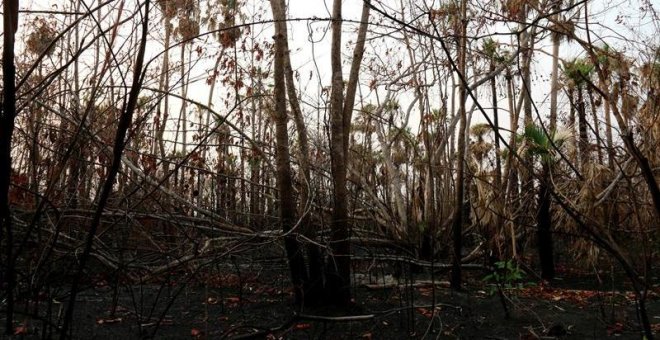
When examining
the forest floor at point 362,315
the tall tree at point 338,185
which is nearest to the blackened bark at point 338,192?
the tall tree at point 338,185

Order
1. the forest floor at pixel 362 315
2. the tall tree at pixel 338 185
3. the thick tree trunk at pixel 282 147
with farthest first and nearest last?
the tall tree at pixel 338 185 → the thick tree trunk at pixel 282 147 → the forest floor at pixel 362 315

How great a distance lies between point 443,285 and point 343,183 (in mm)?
2911

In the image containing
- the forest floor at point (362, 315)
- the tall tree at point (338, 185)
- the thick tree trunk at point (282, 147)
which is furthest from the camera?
the tall tree at point (338, 185)

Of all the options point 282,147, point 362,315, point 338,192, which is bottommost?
point 362,315

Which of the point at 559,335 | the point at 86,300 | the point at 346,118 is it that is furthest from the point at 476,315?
the point at 86,300

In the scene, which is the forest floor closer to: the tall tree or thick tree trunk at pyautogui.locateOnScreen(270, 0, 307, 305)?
the tall tree

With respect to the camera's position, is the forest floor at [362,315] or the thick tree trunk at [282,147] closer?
the forest floor at [362,315]

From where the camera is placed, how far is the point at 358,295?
6.70m

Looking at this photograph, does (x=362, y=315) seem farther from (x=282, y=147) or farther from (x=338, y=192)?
(x=282, y=147)

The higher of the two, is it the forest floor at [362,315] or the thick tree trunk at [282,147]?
the thick tree trunk at [282,147]

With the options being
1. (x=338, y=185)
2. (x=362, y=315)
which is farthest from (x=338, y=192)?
(x=362, y=315)

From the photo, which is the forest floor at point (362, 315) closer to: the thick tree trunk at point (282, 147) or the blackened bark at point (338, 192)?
the blackened bark at point (338, 192)

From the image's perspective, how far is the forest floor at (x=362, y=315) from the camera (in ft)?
15.9

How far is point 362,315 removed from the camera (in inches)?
177
